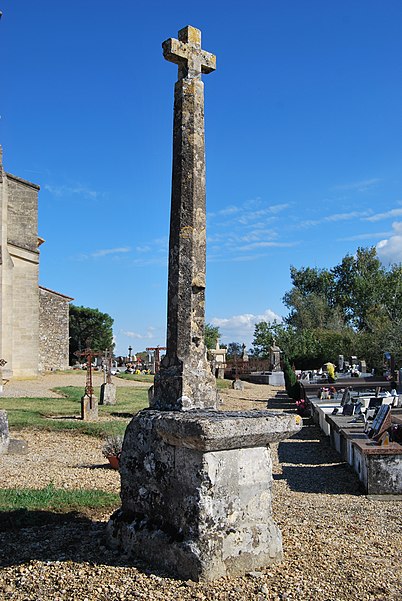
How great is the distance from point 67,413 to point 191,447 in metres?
12.6

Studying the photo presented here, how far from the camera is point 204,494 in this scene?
13.0 feet

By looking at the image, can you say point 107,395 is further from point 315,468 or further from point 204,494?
point 204,494

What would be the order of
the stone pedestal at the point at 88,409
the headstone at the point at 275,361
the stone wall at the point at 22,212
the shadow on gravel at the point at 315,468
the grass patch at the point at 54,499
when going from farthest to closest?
the headstone at the point at 275,361, the stone wall at the point at 22,212, the stone pedestal at the point at 88,409, the shadow on gravel at the point at 315,468, the grass patch at the point at 54,499

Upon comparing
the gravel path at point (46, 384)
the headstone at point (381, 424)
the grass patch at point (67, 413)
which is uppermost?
the headstone at point (381, 424)

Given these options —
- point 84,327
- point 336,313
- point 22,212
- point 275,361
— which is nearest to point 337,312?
point 336,313

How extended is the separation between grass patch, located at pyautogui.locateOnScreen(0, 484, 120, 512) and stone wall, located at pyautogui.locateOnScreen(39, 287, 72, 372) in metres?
31.9

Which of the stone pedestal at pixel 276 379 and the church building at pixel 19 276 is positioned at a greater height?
the church building at pixel 19 276

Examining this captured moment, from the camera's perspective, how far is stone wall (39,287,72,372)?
3819cm

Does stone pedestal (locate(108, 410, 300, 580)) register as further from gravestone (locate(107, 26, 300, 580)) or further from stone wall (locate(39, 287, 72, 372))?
stone wall (locate(39, 287, 72, 372))

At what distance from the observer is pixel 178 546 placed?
3.96 metres

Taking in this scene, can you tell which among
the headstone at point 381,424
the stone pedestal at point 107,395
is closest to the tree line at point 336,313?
the stone pedestal at point 107,395

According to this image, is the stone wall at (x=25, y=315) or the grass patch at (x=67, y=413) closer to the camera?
the grass patch at (x=67, y=413)

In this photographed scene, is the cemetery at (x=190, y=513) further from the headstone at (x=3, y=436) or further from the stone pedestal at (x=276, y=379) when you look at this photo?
the stone pedestal at (x=276, y=379)

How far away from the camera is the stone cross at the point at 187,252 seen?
4.59m
